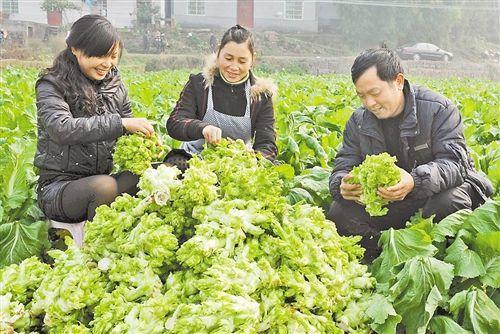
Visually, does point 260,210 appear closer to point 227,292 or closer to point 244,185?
point 244,185

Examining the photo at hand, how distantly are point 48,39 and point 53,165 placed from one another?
5095 cm

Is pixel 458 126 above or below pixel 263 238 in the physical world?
above

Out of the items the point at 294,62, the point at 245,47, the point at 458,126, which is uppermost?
the point at 245,47

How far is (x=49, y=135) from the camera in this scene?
4293mm

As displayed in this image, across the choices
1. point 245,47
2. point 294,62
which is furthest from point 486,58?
point 245,47

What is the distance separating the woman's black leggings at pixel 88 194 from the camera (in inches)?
163

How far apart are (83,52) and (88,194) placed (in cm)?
94

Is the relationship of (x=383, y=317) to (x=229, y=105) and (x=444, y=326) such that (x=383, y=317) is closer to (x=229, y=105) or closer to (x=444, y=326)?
(x=444, y=326)

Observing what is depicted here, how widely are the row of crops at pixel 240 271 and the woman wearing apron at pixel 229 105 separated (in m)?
1.38

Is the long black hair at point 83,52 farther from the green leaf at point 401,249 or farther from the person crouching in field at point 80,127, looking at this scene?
the green leaf at point 401,249

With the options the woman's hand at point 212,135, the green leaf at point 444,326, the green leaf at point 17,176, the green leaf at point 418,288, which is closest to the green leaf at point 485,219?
the green leaf at point 418,288

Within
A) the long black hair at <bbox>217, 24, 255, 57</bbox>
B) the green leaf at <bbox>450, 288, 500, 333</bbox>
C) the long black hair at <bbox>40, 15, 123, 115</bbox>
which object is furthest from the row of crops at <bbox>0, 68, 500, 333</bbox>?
the long black hair at <bbox>217, 24, 255, 57</bbox>

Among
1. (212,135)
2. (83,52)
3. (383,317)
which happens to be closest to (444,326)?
(383,317)

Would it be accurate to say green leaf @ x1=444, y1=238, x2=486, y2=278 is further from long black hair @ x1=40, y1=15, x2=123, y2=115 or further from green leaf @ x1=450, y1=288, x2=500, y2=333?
long black hair @ x1=40, y1=15, x2=123, y2=115
